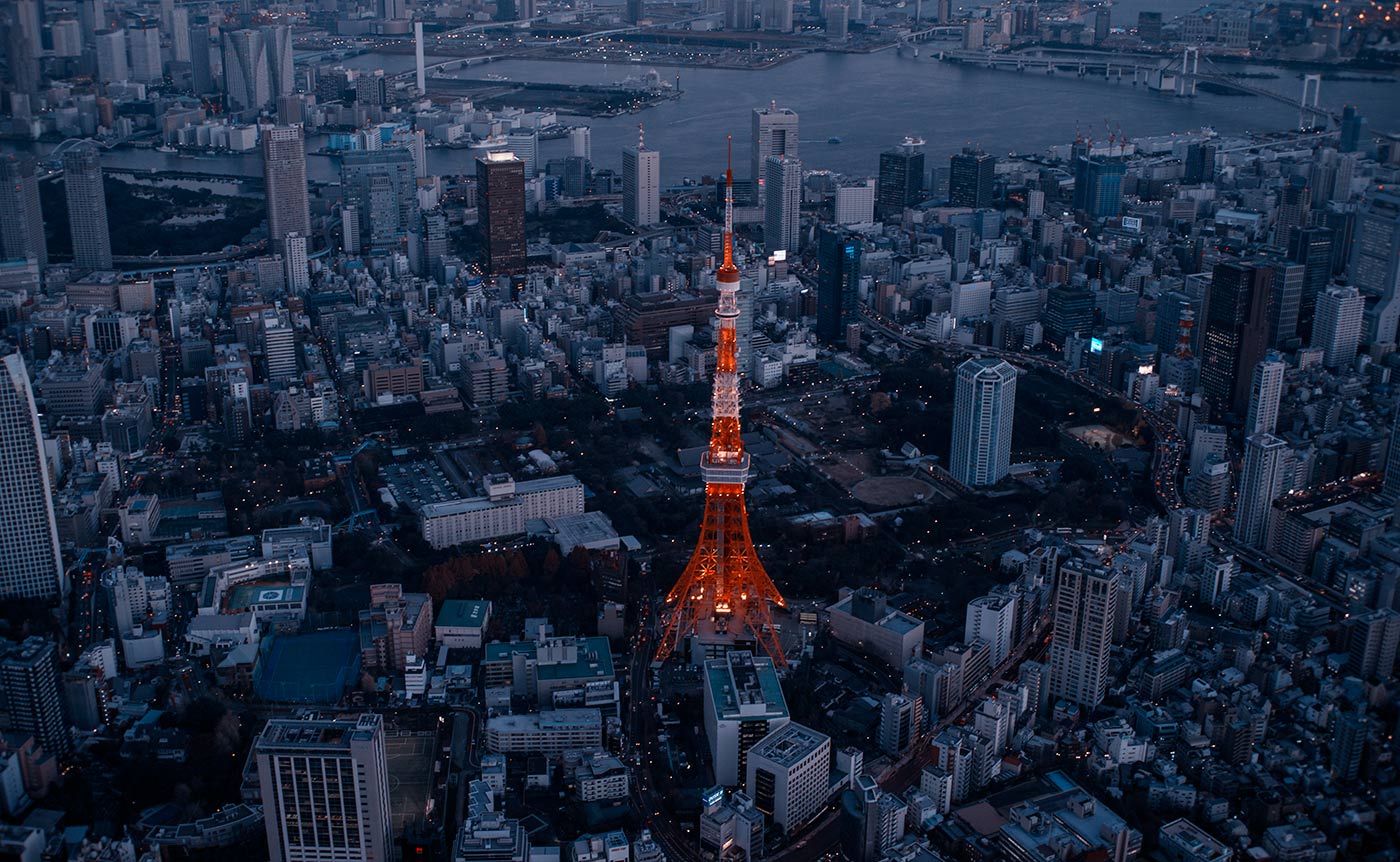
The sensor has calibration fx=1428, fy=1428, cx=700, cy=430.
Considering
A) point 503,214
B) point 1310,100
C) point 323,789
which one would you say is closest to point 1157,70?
point 1310,100

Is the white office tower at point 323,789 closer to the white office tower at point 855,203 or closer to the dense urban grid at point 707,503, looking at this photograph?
the dense urban grid at point 707,503

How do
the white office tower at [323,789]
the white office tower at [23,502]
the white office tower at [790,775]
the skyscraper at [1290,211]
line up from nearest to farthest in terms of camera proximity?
the white office tower at [323,789] < the white office tower at [790,775] < the white office tower at [23,502] < the skyscraper at [1290,211]

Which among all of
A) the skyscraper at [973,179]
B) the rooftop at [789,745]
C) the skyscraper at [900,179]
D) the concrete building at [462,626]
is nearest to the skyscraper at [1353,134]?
the skyscraper at [973,179]

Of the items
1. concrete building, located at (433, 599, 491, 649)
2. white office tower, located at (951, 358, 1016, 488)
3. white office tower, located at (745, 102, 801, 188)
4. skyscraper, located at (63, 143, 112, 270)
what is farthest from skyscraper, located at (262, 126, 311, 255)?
concrete building, located at (433, 599, 491, 649)

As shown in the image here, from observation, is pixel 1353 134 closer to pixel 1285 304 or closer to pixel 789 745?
pixel 1285 304

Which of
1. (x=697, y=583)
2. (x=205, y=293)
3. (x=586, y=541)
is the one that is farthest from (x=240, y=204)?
(x=697, y=583)

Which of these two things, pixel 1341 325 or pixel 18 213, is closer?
pixel 1341 325

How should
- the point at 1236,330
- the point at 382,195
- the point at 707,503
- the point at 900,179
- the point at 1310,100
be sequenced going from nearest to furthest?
the point at 707,503 → the point at 1236,330 → the point at 382,195 → the point at 900,179 → the point at 1310,100
